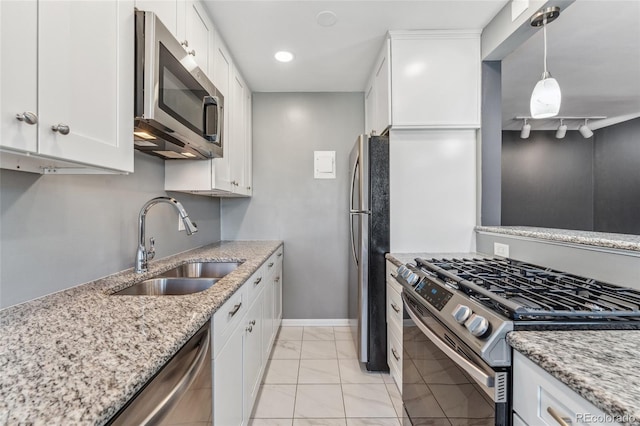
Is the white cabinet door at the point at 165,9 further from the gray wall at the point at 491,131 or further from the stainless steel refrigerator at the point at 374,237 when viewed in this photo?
the gray wall at the point at 491,131

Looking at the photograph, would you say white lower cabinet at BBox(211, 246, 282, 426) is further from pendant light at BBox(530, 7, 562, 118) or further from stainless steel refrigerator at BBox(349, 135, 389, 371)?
pendant light at BBox(530, 7, 562, 118)

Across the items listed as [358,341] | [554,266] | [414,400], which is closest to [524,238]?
[554,266]

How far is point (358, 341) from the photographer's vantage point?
7.27 ft

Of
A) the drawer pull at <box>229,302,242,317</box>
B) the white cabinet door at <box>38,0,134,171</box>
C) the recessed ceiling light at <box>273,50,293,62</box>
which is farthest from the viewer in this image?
the recessed ceiling light at <box>273,50,293,62</box>

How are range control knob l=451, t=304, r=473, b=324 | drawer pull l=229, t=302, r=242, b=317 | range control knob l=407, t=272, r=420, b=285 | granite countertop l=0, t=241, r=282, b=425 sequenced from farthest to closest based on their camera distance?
range control knob l=407, t=272, r=420, b=285, drawer pull l=229, t=302, r=242, b=317, range control knob l=451, t=304, r=473, b=324, granite countertop l=0, t=241, r=282, b=425

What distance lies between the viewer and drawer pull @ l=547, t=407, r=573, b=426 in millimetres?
593

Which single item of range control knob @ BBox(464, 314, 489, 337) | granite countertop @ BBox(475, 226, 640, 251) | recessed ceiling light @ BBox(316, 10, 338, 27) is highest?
recessed ceiling light @ BBox(316, 10, 338, 27)

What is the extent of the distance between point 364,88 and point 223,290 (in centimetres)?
258

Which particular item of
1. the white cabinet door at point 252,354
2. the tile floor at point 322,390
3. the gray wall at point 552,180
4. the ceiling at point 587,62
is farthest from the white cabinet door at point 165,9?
the gray wall at point 552,180

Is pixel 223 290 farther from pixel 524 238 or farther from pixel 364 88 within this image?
pixel 364 88

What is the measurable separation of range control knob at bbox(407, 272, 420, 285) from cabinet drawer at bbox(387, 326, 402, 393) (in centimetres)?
57

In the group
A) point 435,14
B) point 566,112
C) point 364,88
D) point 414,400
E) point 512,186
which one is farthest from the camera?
point 512,186

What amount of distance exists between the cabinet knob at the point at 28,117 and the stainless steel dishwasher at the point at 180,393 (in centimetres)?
65

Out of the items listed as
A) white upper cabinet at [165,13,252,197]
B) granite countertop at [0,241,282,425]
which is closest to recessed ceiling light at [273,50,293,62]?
white upper cabinet at [165,13,252,197]
